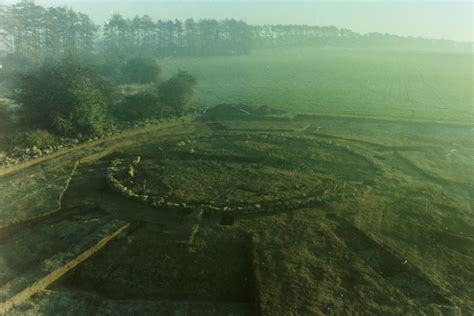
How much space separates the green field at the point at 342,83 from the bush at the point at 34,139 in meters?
23.3

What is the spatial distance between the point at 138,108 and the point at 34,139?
1312cm

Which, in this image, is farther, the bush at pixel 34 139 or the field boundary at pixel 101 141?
the bush at pixel 34 139

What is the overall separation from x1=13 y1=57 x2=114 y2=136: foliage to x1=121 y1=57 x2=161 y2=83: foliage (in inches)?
993

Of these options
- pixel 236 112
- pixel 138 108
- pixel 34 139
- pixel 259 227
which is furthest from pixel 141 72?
pixel 259 227

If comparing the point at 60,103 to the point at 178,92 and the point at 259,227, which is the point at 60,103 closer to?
the point at 178,92

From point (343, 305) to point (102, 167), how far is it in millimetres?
18919

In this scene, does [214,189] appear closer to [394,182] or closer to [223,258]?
[223,258]

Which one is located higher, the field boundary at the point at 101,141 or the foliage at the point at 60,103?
the foliage at the point at 60,103

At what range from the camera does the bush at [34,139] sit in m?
30.5

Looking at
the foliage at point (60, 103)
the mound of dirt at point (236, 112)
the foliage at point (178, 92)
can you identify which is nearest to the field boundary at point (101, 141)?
the foliage at point (60, 103)

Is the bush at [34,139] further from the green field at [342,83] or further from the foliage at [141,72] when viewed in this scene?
the foliage at [141,72]

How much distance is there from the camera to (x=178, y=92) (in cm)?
4525

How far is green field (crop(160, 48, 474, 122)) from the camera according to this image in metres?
50.4

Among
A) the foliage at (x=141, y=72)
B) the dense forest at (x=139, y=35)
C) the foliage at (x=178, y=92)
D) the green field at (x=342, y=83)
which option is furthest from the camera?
the dense forest at (x=139, y=35)
